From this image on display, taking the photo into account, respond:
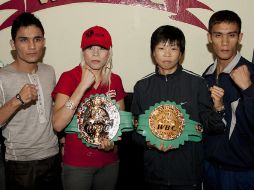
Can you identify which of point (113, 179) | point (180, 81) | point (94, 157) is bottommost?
point (113, 179)

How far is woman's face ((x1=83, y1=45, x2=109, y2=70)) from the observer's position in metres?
1.92

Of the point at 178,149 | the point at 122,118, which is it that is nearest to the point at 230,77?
the point at 178,149

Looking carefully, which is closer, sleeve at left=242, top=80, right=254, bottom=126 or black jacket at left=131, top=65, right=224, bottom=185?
sleeve at left=242, top=80, right=254, bottom=126

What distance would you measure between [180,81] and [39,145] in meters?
1.06

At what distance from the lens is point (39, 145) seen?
6.65 feet

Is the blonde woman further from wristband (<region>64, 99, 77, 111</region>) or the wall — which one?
the wall

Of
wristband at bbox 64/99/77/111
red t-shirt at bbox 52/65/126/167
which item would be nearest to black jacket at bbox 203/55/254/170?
red t-shirt at bbox 52/65/126/167

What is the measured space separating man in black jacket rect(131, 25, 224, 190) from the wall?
0.59 meters

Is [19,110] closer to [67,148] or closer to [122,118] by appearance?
[67,148]

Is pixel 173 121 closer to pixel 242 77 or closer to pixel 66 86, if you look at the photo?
pixel 242 77

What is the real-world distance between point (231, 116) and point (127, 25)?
1.18 meters

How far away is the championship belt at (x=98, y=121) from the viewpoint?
191 centimetres

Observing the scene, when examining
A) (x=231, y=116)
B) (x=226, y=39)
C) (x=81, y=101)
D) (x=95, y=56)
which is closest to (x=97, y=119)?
(x=81, y=101)

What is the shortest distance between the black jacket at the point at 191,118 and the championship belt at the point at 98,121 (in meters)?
0.16
